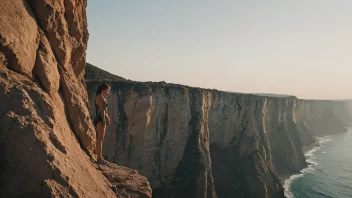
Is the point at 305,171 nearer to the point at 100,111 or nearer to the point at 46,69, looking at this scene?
the point at 100,111

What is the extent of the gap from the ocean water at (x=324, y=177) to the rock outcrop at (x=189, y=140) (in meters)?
8.75

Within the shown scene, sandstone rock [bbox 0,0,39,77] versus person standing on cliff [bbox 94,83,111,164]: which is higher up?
sandstone rock [bbox 0,0,39,77]

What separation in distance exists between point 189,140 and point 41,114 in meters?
40.0

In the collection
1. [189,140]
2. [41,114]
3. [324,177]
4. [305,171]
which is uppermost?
[41,114]

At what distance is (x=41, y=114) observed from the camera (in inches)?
255

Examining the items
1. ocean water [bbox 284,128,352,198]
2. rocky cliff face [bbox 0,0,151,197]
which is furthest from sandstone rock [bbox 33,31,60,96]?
ocean water [bbox 284,128,352,198]

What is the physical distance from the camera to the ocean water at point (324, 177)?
2247 inches

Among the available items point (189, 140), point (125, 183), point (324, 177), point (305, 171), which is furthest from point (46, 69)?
point (305, 171)

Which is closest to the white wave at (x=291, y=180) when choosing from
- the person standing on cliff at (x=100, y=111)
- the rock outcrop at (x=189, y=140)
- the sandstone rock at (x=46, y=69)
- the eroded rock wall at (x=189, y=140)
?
the rock outcrop at (x=189, y=140)

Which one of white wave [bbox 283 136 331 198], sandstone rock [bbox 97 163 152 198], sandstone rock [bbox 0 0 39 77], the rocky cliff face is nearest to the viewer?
the rocky cliff face

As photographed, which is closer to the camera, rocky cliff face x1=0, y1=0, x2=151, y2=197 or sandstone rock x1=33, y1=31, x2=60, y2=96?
rocky cliff face x1=0, y1=0, x2=151, y2=197

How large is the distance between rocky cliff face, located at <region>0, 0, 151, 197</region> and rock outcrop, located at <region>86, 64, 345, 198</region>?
24.0 metres

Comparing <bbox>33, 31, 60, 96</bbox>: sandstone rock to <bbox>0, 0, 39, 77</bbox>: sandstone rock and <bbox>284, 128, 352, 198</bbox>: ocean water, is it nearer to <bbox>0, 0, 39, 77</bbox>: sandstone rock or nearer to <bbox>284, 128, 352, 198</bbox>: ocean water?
<bbox>0, 0, 39, 77</bbox>: sandstone rock

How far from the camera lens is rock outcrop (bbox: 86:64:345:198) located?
38188mm
